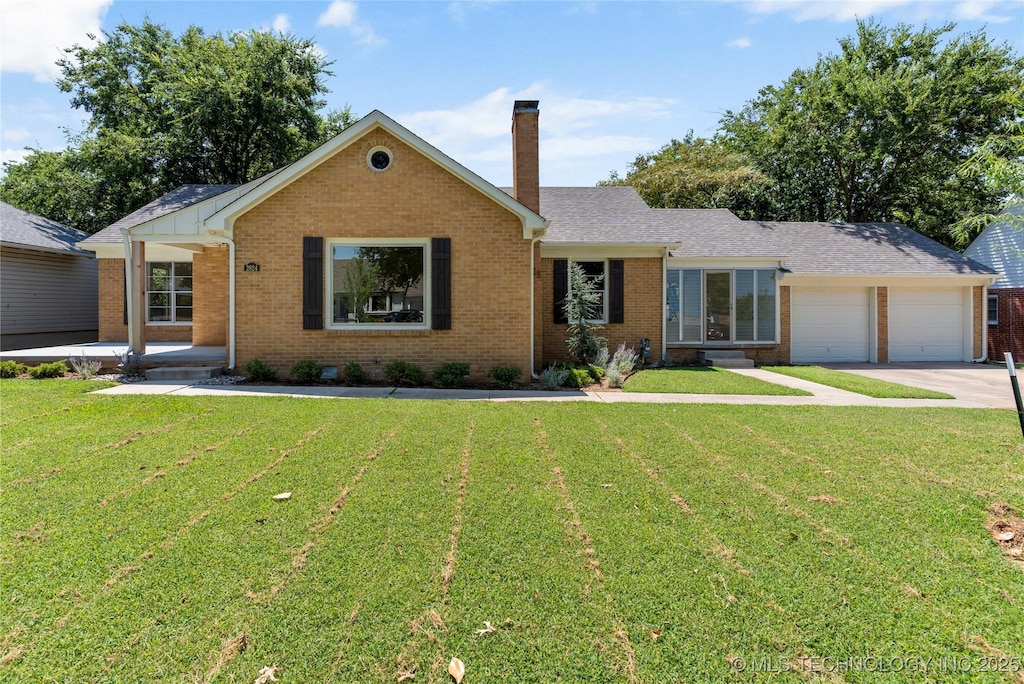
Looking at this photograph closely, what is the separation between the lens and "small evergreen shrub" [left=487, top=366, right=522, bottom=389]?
34.4 feet

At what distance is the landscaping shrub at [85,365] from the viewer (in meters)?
10.2

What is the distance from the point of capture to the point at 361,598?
114 inches

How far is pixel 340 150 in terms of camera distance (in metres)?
10.6

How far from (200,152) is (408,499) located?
24.9 meters

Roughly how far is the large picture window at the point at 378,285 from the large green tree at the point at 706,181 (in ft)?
68.4

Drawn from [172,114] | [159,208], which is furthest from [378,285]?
[172,114]

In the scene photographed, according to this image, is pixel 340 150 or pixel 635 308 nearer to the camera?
pixel 340 150

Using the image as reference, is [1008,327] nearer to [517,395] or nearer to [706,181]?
[706,181]

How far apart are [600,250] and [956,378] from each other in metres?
8.88

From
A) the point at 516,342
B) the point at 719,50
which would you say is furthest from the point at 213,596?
the point at 719,50

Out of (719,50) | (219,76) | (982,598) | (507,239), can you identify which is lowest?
(982,598)

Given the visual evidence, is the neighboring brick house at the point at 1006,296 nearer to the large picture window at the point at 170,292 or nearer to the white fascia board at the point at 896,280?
the white fascia board at the point at 896,280

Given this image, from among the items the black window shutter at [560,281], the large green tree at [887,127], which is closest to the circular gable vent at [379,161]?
the black window shutter at [560,281]

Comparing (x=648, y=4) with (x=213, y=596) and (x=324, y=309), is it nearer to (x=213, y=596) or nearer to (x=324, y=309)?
(x=324, y=309)
